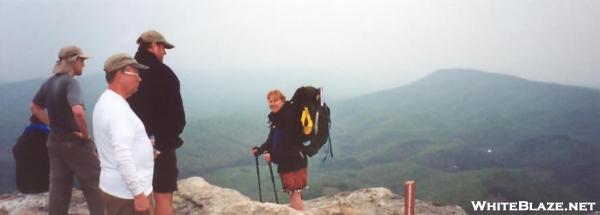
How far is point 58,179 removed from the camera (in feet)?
16.2

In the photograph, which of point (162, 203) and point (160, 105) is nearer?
point (160, 105)

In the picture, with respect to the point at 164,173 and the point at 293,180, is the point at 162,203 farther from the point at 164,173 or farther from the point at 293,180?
the point at 293,180

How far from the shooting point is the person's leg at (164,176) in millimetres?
4078

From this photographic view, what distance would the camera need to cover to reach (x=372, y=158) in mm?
164250

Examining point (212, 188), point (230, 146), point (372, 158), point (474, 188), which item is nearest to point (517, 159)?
point (372, 158)

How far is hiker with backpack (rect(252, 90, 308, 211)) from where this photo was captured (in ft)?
17.9

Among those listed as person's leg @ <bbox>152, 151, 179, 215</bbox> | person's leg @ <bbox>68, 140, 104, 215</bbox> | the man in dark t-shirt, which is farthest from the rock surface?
the man in dark t-shirt

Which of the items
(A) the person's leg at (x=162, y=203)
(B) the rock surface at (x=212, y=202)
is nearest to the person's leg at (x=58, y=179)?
(A) the person's leg at (x=162, y=203)

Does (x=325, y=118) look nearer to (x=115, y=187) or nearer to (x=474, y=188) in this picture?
(x=115, y=187)

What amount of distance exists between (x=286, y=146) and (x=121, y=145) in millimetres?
2820

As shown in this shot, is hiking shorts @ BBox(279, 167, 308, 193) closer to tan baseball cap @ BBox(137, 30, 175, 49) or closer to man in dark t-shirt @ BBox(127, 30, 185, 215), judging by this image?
man in dark t-shirt @ BBox(127, 30, 185, 215)

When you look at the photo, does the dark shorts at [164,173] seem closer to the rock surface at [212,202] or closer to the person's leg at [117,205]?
the person's leg at [117,205]

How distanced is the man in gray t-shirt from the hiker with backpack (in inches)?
78.3

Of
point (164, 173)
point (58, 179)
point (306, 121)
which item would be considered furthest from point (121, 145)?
point (306, 121)
